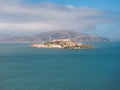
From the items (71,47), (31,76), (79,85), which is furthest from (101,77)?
(71,47)

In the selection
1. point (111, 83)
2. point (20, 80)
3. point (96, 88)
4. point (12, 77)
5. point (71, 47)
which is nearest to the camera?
point (96, 88)

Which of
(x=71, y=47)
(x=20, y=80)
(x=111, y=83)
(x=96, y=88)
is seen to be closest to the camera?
(x=96, y=88)

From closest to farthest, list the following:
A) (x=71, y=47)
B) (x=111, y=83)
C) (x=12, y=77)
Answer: (x=111, y=83), (x=12, y=77), (x=71, y=47)

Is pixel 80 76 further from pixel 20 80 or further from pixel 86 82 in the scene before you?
pixel 20 80

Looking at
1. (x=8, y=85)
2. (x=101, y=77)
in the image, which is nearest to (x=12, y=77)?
(x=8, y=85)

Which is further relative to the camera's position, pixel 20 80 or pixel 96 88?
pixel 20 80

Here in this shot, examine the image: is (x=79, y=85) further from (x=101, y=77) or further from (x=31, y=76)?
(x=31, y=76)

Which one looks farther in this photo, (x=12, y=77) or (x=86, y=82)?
(x=12, y=77)

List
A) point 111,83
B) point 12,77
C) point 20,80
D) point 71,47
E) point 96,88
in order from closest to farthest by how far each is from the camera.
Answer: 1. point 96,88
2. point 111,83
3. point 20,80
4. point 12,77
5. point 71,47
